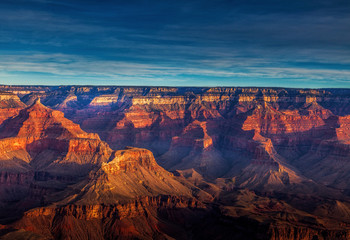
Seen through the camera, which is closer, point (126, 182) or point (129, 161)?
point (126, 182)

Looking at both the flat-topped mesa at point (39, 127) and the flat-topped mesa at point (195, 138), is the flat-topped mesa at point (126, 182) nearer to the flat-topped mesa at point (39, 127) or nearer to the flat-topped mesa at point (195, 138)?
the flat-topped mesa at point (39, 127)

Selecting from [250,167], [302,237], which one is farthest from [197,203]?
[250,167]

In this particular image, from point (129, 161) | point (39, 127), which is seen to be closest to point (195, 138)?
point (39, 127)

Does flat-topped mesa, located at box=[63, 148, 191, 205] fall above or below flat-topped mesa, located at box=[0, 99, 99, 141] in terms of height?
below

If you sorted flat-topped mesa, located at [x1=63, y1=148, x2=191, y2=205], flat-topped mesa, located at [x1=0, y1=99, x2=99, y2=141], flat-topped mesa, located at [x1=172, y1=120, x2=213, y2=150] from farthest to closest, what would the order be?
flat-topped mesa, located at [x1=172, y1=120, x2=213, y2=150], flat-topped mesa, located at [x1=0, y1=99, x2=99, y2=141], flat-topped mesa, located at [x1=63, y1=148, x2=191, y2=205]

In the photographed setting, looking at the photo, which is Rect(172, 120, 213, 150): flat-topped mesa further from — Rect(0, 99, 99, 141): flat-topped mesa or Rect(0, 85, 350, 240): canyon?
Rect(0, 99, 99, 141): flat-topped mesa

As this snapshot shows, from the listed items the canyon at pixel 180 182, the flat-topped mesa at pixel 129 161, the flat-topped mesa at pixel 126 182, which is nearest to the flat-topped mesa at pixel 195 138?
the canyon at pixel 180 182

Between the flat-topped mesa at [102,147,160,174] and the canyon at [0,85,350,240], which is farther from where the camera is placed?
the flat-topped mesa at [102,147,160,174]

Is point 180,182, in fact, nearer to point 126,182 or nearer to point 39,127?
point 126,182

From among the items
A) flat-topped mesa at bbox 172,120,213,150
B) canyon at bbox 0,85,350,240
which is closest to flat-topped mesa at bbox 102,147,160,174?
canyon at bbox 0,85,350,240
